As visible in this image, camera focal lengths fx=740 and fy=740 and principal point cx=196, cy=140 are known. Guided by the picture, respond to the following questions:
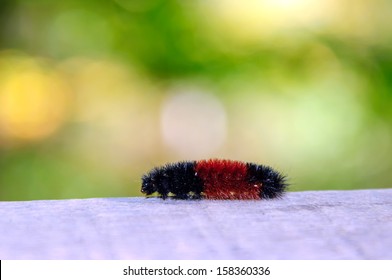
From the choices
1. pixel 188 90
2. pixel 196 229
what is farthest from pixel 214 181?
pixel 188 90

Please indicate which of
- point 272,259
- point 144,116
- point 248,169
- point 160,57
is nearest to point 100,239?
point 272,259

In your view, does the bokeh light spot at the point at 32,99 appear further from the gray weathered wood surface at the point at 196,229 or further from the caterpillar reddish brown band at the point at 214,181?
the gray weathered wood surface at the point at 196,229

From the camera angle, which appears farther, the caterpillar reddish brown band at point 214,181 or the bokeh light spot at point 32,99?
the bokeh light spot at point 32,99

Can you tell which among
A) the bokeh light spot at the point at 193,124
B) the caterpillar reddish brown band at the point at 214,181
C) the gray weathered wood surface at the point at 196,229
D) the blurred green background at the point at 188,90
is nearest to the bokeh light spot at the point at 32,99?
the blurred green background at the point at 188,90

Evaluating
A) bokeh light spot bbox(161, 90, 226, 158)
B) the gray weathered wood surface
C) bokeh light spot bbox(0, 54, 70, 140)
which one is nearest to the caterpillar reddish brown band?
the gray weathered wood surface

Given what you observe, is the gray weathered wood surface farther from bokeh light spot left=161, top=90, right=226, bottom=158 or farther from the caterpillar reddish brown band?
bokeh light spot left=161, top=90, right=226, bottom=158

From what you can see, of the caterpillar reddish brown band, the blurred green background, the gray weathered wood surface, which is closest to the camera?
the gray weathered wood surface

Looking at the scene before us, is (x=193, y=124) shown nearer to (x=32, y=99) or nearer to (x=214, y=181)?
(x=32, y=99)
